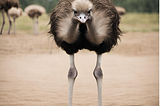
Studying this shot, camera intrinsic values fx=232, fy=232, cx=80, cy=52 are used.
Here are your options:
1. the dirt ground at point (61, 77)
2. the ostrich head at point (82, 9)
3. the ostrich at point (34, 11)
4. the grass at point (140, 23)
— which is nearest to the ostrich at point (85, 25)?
the ostrich head at point (82, 9)

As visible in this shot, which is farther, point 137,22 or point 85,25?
point 137,22

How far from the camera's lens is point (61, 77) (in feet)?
15.2

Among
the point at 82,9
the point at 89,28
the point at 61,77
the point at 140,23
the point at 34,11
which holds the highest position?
the point at 34,11

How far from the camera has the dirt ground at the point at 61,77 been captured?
3143 millimetres

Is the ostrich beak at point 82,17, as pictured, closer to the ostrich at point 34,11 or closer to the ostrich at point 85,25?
the ostrich at point 85,25

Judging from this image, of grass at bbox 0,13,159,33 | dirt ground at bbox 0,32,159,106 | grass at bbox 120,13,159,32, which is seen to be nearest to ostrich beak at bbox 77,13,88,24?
dirt ground at bbox 0,32,159,106

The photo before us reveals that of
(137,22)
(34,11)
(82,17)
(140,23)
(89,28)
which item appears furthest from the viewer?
(137,22)

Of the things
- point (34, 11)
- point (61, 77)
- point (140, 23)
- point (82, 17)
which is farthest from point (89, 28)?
point (140, 23)

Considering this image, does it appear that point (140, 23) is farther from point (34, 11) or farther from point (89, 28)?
point (89, 28)

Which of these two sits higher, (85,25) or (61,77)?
(85,25)

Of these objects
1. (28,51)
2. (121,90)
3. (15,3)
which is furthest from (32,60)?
(121,90)

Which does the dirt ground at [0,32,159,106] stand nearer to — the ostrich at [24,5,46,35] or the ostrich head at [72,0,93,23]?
the ostrich at [24,5,46,35]

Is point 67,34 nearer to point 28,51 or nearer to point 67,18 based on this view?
point 67,18

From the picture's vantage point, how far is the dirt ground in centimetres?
314
